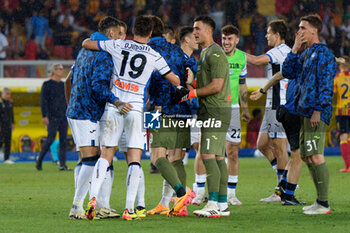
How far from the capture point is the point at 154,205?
8023 millimetres

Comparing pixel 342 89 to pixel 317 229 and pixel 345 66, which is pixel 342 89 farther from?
pixel 317 229

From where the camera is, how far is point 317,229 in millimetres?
6082

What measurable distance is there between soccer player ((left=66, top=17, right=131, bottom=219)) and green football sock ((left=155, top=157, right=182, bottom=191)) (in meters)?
0.65

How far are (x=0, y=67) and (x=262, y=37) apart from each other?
7.38 meters

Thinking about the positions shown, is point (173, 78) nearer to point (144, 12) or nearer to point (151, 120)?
point (151, 120)

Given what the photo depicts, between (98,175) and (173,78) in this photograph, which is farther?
(173,78)

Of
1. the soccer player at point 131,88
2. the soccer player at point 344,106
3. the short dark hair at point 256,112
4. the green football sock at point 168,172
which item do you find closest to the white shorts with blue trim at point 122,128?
the soccer player at point 131,88

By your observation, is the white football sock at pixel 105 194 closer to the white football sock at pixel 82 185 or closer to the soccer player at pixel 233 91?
the white football sock at pixel 82 185

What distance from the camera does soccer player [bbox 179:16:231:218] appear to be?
6.94 meters

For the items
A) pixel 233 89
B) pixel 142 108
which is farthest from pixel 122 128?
pixel 233 89

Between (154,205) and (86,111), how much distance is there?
5.83ft

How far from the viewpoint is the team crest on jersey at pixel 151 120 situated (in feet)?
22.9

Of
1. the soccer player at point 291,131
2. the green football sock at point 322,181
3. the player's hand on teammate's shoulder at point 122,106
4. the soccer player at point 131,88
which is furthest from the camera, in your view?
the soccer player at point 291,131

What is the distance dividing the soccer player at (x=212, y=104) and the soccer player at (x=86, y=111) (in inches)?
33.4
